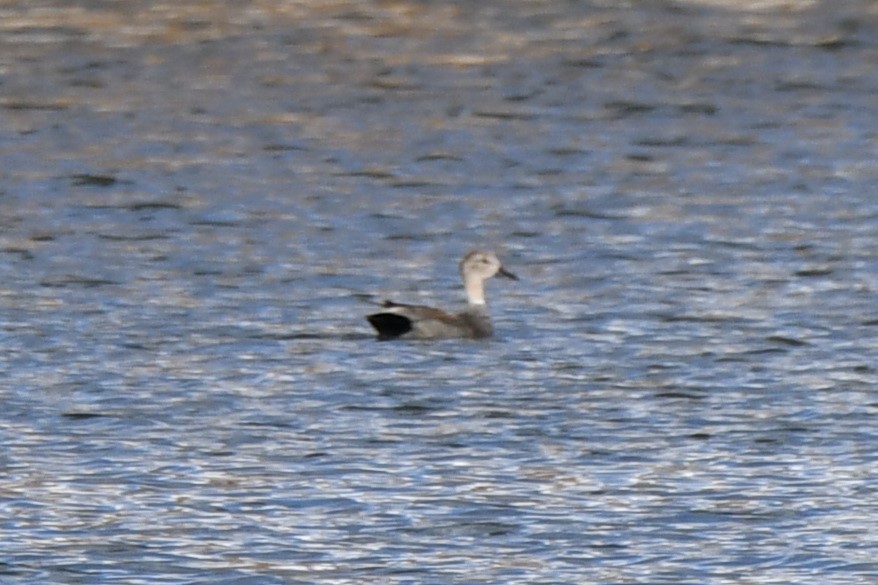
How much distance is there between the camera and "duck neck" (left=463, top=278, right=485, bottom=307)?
12609mm

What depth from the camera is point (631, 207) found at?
1481 cm

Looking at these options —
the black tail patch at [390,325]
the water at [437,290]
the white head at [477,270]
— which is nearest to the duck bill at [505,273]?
the white head at [477,270]

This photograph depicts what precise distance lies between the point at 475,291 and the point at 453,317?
17.6 inches

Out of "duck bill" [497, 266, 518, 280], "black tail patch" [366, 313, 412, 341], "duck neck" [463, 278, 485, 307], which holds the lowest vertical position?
"black tail patch" [366, 313, 412, 341]

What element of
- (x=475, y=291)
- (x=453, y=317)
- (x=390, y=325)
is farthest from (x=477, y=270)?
(x=390, y=325)

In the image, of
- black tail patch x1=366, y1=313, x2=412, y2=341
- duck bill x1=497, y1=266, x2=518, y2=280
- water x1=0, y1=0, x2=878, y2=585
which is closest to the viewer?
water x1=0, y1=0, x2=878, y2=585

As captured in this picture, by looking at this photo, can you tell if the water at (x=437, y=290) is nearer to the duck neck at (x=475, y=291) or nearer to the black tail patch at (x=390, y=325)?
the black tail patch at (x=390, y=325)

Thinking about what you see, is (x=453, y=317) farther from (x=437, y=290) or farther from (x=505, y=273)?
(x=437, y=290)

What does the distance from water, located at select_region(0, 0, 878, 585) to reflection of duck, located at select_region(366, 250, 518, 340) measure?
102mm

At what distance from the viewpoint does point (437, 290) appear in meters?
13.5

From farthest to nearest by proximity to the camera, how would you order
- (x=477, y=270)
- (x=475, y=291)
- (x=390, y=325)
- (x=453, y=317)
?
(x=477, y=270), (x=475, y=291), (x=453, y=317), (x=390, y=325)

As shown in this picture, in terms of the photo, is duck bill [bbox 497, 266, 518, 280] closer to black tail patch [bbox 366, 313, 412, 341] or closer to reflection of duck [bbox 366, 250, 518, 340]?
reflection of duck [bbox 366, 250, 518, 340]

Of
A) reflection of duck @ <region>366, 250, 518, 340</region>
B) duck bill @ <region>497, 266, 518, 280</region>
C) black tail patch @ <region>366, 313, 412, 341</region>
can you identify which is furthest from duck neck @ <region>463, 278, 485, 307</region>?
black tail patch @ <region>366, 313, 412, 341</region>

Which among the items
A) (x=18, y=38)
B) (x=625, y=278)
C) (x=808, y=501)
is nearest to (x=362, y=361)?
(x=625, y=278)
